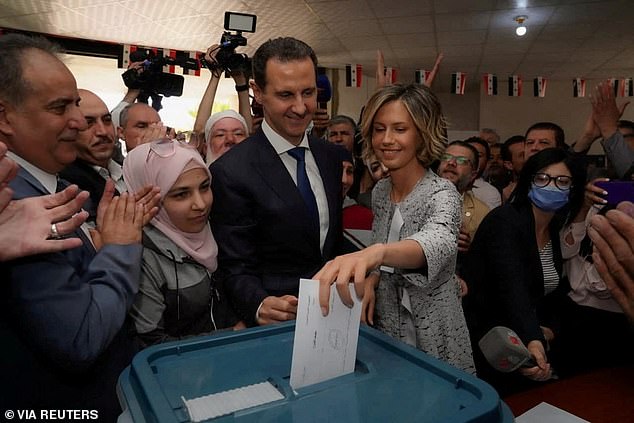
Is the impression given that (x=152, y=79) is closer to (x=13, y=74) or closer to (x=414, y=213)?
(x=13, y=74)

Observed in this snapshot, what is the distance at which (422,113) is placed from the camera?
1.31 meters

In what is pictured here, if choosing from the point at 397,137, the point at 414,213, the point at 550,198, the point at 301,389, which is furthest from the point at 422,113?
the point at 550,198

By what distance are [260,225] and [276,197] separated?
10 cm

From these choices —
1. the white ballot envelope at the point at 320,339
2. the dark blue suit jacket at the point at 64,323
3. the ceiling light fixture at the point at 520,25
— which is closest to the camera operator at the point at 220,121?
the dark blue suit jacket at the point at 64,323

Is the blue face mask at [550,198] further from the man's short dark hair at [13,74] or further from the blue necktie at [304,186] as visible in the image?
the man's short dark hair at [13,74]

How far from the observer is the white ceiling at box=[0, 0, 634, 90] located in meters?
5.09

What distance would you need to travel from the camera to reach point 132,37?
21.3ft

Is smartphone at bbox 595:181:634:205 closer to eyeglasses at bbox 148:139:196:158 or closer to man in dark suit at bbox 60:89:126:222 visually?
eyeglasses at bbox 148:139:196:158

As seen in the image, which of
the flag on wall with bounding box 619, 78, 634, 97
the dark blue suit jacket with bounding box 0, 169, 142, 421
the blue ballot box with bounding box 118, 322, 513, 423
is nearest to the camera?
the blue ballot box with bounding box 118, 322, 513, 423

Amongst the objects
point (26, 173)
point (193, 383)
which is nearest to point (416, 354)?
point (193, 383)

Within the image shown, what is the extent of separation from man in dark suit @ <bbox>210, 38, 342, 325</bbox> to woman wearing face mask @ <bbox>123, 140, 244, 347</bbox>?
0.07 meters

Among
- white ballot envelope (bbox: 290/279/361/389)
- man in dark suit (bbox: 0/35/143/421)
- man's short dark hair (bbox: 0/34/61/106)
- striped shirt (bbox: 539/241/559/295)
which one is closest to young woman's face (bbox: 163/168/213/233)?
man in dark suit (bbox: 0/35/143/421)

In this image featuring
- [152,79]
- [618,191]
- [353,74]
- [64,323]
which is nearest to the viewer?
[64,323]

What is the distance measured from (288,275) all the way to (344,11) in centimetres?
463
